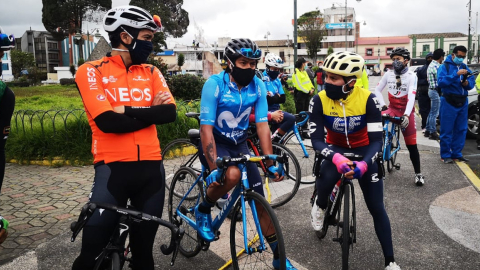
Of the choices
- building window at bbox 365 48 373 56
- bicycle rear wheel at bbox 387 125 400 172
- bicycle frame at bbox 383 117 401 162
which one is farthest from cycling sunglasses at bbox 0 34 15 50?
building window at bbox 365 48 373 56

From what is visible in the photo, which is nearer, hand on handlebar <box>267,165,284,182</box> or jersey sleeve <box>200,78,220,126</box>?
hand on handlebar <box>267,165,284,182</box>

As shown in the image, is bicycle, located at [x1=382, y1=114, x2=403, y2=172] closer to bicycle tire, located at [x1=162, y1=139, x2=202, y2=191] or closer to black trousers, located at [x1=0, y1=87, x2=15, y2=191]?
bicycle tire, located at [x1=162, y1=139, x2=202, y2=191]

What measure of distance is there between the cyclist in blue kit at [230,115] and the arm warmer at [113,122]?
2.92 feet

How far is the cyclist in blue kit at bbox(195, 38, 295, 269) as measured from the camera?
11.7ft

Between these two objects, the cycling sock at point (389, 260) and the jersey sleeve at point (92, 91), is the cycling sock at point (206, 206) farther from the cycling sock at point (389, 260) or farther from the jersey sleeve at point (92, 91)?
the cycling sock at point (389, 260)

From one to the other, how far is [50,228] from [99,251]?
2.79m

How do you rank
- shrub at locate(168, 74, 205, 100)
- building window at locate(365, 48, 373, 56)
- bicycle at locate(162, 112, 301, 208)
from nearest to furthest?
bicycle at locate(162, 112, 301, 208), shrub at locate(168, 74, 205, 100), building window at locate(365, 48, 373, 56)

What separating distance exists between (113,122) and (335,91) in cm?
203

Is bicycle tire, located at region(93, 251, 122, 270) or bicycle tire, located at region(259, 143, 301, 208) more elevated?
bicycle tire, located at region(93, 251, 122, 270)

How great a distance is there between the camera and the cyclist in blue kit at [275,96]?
23.0ft

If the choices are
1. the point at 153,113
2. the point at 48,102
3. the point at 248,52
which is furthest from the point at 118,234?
the point at 48,102

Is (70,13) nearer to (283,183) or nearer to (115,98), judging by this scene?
(283,183)

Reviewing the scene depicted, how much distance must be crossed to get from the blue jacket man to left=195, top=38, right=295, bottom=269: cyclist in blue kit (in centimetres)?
567

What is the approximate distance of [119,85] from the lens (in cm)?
289
